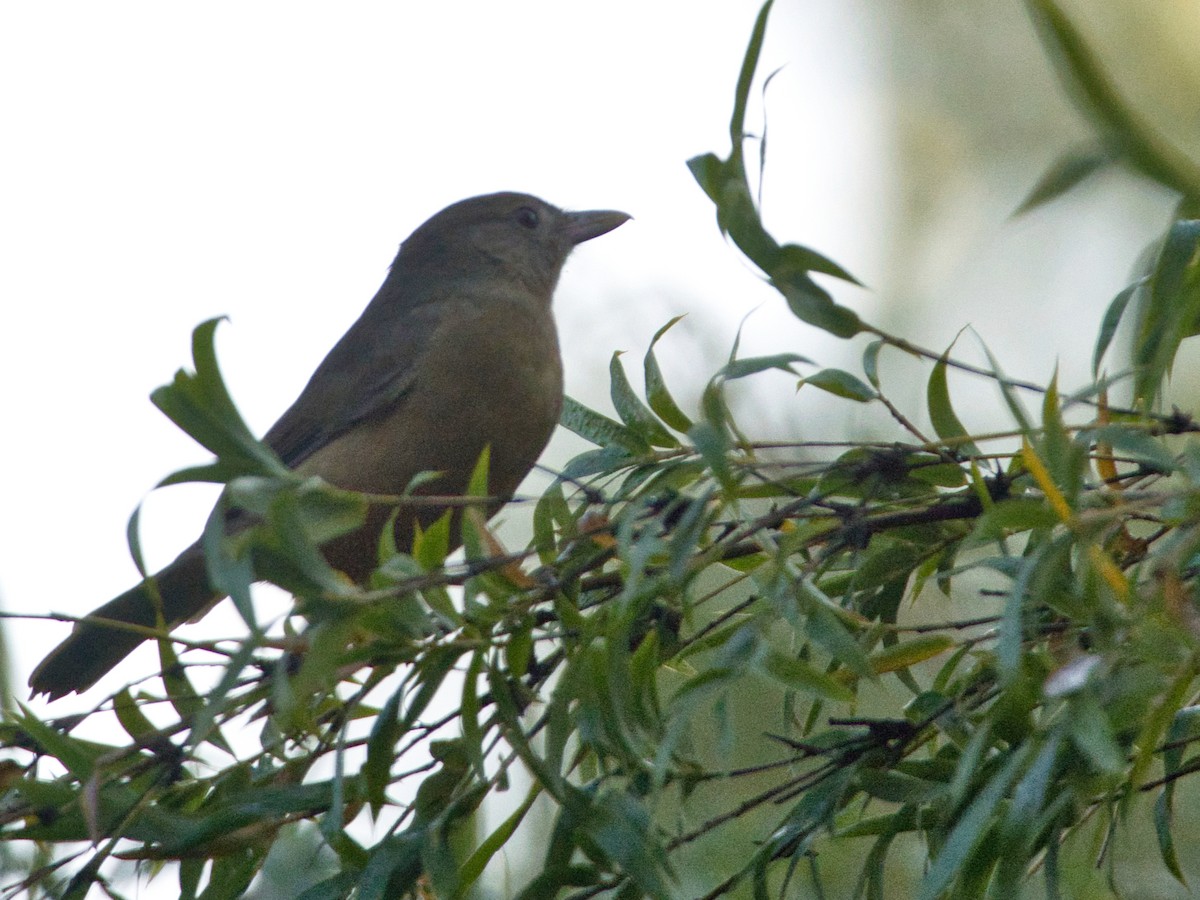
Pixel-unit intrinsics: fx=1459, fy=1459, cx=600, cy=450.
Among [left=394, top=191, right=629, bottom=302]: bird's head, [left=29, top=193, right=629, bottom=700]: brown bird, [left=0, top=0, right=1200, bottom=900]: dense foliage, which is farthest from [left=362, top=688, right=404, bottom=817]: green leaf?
[left=394, top=191, right=629, bottom=302]: bird's head

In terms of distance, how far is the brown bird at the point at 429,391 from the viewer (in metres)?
4.23

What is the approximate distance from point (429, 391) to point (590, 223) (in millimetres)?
1348

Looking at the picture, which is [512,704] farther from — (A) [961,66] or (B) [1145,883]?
(A) [961,66]

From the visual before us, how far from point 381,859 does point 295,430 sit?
3.09 metres

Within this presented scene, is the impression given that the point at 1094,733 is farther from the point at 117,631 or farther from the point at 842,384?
the point at 117,631

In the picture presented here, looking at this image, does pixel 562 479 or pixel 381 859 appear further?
pixel 562 479

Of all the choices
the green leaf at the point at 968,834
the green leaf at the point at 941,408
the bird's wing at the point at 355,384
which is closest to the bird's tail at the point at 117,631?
the bird's wing at the point at 355,384

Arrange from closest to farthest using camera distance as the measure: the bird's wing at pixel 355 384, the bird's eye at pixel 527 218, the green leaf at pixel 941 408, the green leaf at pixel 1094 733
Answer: the green leaf at pixel 1094 733 < the green leaf at pixel 941 408 < the bird's wing at pixel 355 384 < the bird's eye at pixel 527 218

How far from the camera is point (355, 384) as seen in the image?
4793 mm

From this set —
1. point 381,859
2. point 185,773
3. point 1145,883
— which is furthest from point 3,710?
point 1145,883

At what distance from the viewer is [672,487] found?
2123mm

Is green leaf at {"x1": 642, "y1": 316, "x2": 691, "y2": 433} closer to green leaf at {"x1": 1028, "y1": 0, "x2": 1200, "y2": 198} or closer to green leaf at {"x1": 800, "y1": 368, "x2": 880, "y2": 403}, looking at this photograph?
green leaf at {"x1": 800, "y1": 368, "x2": 880, "y2": 403}

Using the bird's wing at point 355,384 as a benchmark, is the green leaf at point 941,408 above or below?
below

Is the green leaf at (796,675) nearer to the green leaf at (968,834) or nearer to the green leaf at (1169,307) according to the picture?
the green leaf at (968,834)
